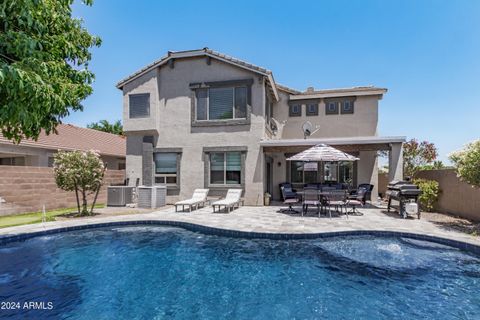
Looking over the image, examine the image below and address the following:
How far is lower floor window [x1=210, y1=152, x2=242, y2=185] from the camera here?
16344 mm

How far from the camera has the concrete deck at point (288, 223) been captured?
9.24m

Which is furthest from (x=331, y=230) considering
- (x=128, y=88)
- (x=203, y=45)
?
(x=128, y=88)

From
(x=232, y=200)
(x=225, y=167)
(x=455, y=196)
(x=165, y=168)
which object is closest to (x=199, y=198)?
(x=232, y=200)

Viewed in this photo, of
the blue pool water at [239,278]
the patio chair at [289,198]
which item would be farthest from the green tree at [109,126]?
the blue pool water at [239,278]

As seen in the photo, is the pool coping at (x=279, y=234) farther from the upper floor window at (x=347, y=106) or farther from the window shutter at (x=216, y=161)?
the upper floor window at (x=347, y=106)

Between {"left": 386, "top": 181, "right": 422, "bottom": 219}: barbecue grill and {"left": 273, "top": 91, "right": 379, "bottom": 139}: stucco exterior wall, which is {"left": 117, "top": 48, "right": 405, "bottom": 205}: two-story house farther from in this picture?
{"left": 386, "top": 181, "right": 422, "bottom": 219}: barbecue grill

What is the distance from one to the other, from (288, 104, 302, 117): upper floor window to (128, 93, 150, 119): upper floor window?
11044 millimetres

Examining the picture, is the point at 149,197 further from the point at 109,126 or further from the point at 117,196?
the point at 109,126

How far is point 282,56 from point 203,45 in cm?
595

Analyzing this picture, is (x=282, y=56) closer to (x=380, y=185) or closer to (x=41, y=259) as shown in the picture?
(x=380, y=185)

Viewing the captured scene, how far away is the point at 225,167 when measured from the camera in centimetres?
1656

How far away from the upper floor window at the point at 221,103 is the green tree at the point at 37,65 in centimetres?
1081

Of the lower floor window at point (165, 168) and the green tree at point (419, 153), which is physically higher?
the green tree at point (419, 153)

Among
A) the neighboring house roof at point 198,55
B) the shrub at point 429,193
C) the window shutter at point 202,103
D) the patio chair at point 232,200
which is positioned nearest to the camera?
the shrub at point 429,193
